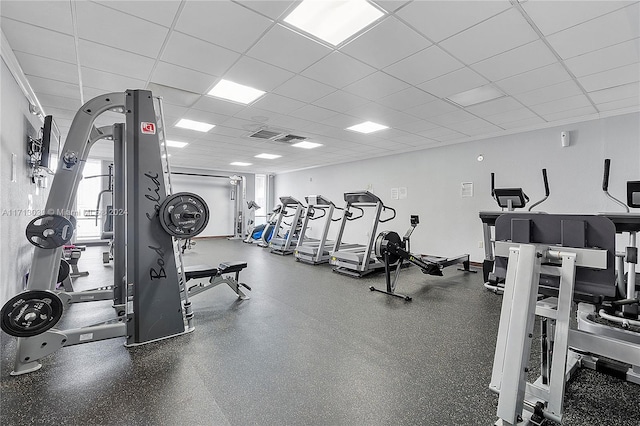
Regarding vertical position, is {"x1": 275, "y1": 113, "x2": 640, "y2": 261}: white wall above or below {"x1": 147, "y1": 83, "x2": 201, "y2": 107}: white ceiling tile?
below

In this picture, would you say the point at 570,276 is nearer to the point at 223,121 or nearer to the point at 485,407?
the point at 485,407

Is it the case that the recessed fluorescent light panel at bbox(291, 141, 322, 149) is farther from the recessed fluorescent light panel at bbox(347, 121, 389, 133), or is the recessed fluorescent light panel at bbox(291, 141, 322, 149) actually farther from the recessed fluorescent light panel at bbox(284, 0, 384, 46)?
the recessed fluorescent light panel at bbox(284, 0, 384, 46)

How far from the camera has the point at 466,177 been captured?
20.0ft

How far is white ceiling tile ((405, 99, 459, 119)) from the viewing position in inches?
163

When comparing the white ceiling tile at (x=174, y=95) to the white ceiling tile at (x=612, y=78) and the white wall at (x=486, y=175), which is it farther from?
the white wall at (x=486, y=175)

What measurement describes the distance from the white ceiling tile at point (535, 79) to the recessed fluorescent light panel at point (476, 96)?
12 centimetres

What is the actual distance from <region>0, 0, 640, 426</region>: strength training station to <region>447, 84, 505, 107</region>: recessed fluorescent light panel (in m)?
0.04

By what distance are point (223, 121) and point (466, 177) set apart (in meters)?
4.96

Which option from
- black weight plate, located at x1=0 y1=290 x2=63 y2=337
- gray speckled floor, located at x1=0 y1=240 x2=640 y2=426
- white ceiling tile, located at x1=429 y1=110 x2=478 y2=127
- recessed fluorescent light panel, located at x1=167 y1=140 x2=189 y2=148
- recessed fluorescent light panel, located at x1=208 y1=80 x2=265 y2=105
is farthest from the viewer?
recessed fluorescent light panel, located at x1=167 y1=140 x2=189 y2=148

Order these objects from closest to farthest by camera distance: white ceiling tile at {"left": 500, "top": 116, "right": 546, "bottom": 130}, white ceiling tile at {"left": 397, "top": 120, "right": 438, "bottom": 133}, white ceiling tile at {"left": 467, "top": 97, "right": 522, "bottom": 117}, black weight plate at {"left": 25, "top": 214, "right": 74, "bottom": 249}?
black weight plate at {"left": 25, "top": 214, "right": 74, "bottom": 249}, white ceiling tile at {"left": 467, "top": 97, "right": 522, "bottom": 117}, white ceiling tile at {"left": 500, "top": 116, "right": 546, "bottom": 130}, white ceiling tile at {"left": 397, "top": 120, "right": 438, "bottom": 133}

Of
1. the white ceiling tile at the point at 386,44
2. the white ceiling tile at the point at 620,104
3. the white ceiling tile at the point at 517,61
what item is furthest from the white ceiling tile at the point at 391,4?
the white ceiling tile at the point at 620,104

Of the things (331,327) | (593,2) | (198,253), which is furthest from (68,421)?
(198,253)

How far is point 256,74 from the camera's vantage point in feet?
10.7

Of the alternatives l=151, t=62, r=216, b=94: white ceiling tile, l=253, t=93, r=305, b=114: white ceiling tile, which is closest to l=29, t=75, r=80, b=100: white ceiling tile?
l=151, t=62, r=216, b=94: white ceiling tile
